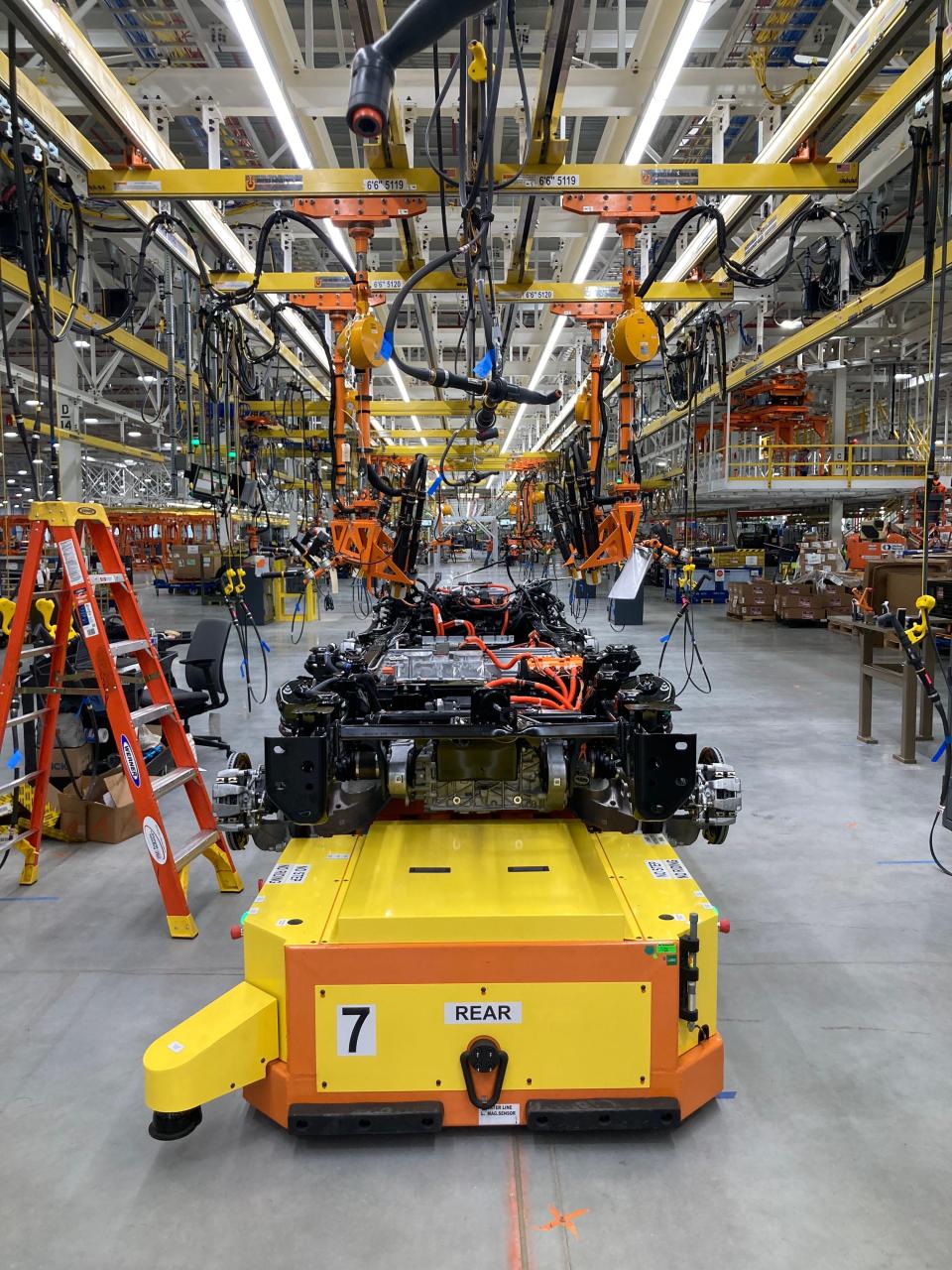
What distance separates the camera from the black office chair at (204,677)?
5867mm

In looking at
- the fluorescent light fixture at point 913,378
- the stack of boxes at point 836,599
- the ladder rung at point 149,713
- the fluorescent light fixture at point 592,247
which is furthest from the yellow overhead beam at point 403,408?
the ladder rung at point 149,713

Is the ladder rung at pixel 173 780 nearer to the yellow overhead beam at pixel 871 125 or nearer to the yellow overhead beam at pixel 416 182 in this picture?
the yellow overhead beam at pixel 416 182

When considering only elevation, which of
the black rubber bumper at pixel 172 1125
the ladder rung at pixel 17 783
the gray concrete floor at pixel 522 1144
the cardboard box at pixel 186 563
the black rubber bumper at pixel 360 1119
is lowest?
the gray concrete floor at pixel 522 1144

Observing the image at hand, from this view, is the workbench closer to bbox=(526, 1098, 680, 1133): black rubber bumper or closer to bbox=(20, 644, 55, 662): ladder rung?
bbox=(526, 1098, 680, 1133): black rubber bumper

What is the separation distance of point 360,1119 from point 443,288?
6.04 m

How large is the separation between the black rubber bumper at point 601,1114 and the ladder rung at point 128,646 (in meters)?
2.47

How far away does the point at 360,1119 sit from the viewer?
7.18 feet

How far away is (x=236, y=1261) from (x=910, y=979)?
8.68ft

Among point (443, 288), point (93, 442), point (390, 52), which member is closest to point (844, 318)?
point (443, 288)

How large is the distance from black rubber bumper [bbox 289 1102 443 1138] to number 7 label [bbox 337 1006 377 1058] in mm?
150

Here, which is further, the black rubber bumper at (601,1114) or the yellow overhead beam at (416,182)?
the yellow overhead beam at (416,182)

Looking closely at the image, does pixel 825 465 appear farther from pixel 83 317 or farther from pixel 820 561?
pixel 83 317

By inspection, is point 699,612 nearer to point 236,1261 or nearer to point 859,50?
point 859,50

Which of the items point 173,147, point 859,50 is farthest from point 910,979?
point 173,147
